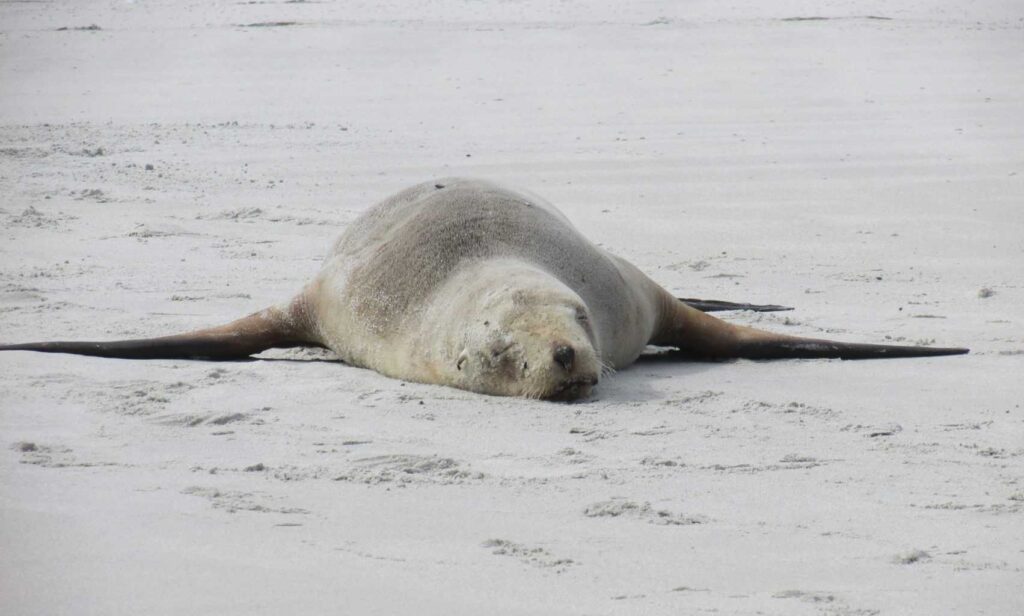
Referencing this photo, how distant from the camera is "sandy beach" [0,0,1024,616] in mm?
3381

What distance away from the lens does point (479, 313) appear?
18.3 feet

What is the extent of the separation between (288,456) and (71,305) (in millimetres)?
2973

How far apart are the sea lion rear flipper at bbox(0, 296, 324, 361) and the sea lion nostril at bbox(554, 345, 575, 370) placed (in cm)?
151

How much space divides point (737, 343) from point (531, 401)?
4.41ft

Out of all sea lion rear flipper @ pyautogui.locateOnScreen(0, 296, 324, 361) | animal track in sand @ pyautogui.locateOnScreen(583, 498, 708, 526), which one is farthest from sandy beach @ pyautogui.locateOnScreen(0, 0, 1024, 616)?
sea lion rear flipper @ pyautogui.locateOnScreen(0, 296, 324, 361)

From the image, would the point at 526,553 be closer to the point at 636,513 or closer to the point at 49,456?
the point at 636,513

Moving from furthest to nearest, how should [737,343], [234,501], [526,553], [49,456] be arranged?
[737,343] → [49,456] → [234,501] → [526,553]

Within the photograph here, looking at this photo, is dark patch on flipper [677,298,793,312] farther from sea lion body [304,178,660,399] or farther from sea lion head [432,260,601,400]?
sea lion head [432,260,601,400]

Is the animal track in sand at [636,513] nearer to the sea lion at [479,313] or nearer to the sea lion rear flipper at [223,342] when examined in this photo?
the sea lion at [479,313]

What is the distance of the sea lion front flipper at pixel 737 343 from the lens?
20.1ft

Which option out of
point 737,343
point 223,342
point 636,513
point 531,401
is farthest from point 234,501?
point 737,343

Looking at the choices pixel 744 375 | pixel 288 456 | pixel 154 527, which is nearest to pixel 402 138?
pixel 744 375

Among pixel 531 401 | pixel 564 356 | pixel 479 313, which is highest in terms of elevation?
pixel 479 313

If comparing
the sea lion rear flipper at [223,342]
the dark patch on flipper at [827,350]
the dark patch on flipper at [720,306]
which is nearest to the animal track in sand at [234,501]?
the sea lion rear flipper at [223,342]
